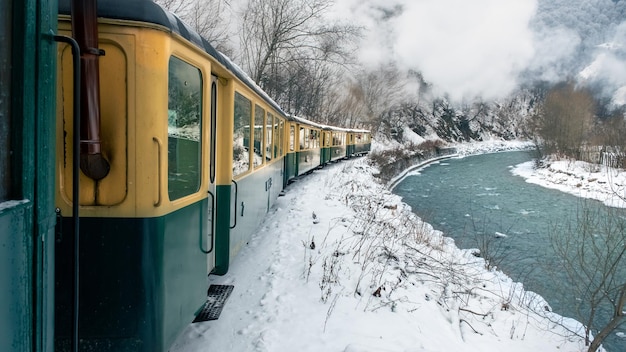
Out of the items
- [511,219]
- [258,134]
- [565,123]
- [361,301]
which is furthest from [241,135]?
[565,123]

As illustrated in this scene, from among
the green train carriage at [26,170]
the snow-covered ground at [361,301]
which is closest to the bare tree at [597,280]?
the snow-covered ground at [361,301]

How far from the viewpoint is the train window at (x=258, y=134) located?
6164mm

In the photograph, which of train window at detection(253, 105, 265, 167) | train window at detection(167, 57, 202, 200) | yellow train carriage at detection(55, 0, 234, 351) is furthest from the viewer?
train window at detection(253, 105, 265, 167)

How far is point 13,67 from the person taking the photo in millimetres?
1385

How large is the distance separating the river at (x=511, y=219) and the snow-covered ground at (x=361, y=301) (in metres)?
1.43

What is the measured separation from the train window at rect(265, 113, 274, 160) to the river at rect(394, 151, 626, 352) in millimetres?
5081

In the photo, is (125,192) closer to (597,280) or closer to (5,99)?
(5,99)

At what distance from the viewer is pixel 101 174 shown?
2.52 meters

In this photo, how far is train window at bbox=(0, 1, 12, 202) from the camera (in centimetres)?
134

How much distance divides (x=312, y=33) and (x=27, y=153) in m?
19.7

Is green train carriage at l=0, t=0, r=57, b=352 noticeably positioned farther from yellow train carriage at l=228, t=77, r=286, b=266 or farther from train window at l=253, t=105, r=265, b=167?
train window at l=253, t=105, r=265, b=167

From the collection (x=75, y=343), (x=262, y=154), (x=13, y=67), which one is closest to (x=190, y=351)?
(x=75, y=343)

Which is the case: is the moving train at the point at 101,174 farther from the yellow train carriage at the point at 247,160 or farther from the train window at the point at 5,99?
the yellow train carriage at the point at 247,160

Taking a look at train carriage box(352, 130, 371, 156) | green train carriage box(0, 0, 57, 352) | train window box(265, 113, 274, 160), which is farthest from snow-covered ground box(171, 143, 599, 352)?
train carriage box(352, 130, 371, 156)
